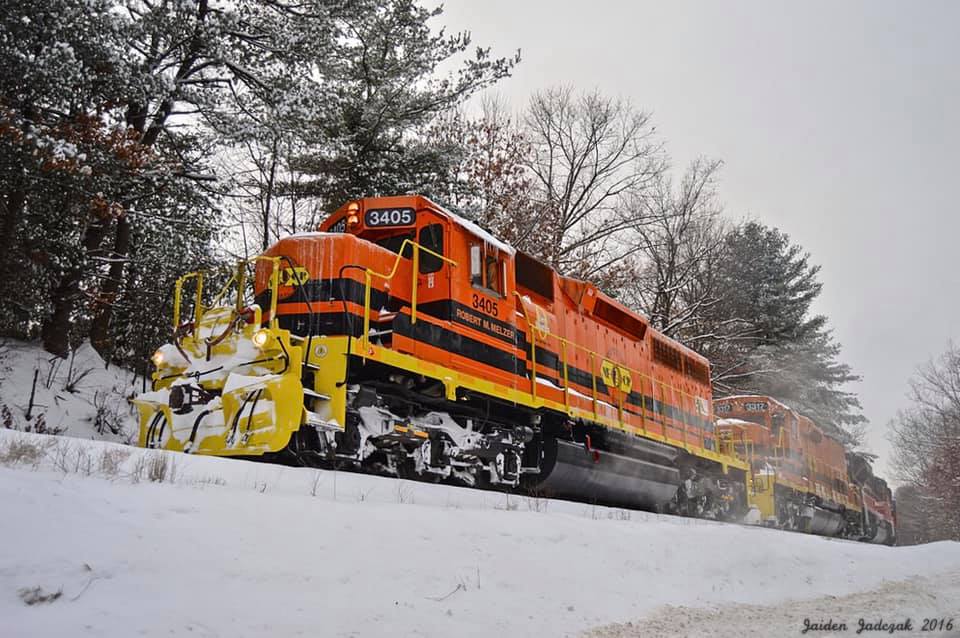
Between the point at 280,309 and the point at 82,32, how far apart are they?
6451 mm

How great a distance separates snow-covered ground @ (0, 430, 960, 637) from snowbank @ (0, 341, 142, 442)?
7.18m

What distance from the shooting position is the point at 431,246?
8.88m

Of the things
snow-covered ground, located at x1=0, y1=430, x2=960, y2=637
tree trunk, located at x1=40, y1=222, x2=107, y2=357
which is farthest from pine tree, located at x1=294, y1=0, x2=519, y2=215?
snow-covered ground, located at x1=0, y1=430, x2=960, y2=637

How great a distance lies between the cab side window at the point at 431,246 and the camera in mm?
8805

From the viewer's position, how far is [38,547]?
3.31 metres

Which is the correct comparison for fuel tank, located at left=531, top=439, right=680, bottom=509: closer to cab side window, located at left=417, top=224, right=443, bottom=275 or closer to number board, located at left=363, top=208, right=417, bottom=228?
cab side window, located at left=417, top=224, right=443, bottom=275

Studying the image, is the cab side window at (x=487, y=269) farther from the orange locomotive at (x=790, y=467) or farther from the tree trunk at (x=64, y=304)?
the orange locomotive at (x=790, y=467)

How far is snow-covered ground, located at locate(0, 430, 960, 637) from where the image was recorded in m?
3.32

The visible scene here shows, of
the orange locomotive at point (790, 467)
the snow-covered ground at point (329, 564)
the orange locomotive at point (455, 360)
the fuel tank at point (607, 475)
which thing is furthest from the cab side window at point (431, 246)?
the orange locomotive at point (790, 467)

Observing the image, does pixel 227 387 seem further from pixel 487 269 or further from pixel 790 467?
pixel 790 467

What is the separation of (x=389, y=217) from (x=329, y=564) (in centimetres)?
543

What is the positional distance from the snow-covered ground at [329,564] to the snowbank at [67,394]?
23.6ft

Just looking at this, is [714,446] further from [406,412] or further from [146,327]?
[146,327]

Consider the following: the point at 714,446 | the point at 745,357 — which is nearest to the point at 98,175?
the point at 714,446
